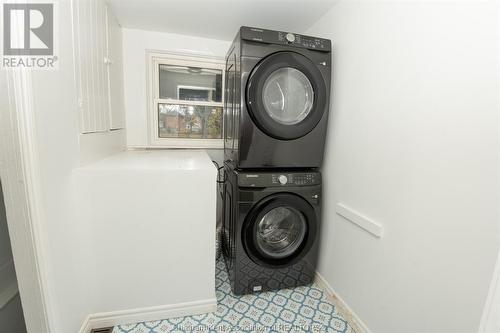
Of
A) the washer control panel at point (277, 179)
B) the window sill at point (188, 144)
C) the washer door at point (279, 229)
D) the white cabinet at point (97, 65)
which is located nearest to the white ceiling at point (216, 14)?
the white cabinet at point (97, 65)

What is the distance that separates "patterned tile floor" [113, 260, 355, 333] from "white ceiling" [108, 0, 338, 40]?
207 centimetres

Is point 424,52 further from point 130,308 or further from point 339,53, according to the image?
point 130,308

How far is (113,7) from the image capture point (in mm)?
1710

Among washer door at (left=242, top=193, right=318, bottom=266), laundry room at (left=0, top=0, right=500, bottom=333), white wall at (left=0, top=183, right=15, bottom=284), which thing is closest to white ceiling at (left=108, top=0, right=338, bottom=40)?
laundry room at (left=0, top=0, right=500, bottom=333)

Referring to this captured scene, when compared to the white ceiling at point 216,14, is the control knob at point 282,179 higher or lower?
lower

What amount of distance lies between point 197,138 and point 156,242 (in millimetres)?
1263

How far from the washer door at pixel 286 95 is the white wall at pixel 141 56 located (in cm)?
103

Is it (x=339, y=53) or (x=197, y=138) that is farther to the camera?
(x=197, y=138)

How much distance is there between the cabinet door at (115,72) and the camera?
172cm

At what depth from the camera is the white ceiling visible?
63.9 inches

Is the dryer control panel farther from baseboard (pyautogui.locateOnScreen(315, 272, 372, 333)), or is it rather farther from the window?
baseboard (pyautogui.locateOnScreen(315, 272, 372, 333))

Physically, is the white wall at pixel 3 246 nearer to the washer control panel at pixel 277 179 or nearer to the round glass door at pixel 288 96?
the washer control panel at pixel 277 179

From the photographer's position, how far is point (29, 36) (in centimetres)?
90

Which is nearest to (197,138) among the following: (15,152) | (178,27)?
(178,27)
